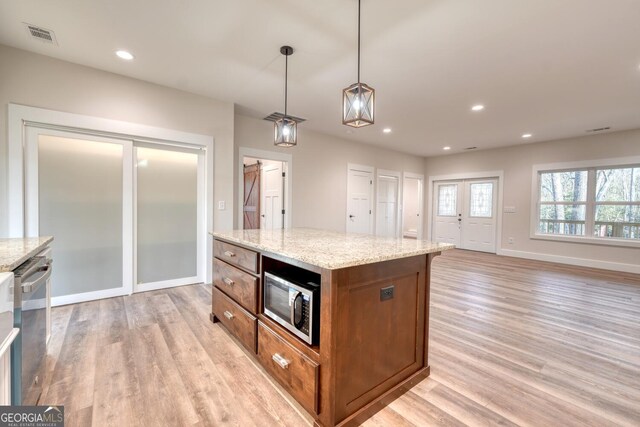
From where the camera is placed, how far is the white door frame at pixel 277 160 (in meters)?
4.55

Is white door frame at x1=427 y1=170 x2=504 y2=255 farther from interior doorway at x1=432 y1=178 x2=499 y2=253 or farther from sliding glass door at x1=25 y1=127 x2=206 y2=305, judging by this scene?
sliding glass door at x1=25 y1=127 x2=206 y2=305

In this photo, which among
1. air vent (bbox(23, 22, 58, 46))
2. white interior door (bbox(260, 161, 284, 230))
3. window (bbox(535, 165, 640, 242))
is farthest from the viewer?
white interior door (bbox(260, 161, 284, 230))

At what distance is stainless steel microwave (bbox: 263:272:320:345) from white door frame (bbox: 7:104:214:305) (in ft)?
8.17

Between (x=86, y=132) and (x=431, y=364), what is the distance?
411cm

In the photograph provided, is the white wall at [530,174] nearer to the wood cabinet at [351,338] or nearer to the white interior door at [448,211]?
the white interior door at [448,211]

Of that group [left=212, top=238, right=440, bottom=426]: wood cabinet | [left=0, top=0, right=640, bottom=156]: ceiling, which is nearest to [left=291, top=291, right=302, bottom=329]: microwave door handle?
[left=212, top=238, right=440, bottom=426]: wood cabinet

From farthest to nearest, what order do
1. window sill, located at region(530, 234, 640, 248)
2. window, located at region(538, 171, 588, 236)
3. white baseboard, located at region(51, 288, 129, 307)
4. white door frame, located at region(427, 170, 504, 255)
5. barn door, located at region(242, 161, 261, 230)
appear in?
white door frame, located at region(427, 170, 504, 255)
barn door, located at region(242, 161, 261, 230)
window, located at region(538, 171, 588, 236)
window sill, located at region(530, 234, 640, 248)
white baseboard, located at region(51, 288, 129, 307)

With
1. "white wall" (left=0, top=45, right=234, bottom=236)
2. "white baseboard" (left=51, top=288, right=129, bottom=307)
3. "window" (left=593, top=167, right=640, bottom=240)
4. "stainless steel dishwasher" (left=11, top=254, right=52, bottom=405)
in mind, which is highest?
"white wall" (left=0, top=45, right=234, bottom=236)

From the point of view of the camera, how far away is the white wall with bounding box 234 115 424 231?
479 cm

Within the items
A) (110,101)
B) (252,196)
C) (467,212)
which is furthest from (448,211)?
(110,101)

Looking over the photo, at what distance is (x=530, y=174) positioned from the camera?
6.15 meters

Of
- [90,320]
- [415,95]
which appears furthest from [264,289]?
[415,95]

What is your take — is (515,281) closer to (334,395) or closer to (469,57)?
(469,57)

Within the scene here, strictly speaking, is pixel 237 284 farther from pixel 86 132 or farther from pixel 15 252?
pixel 86 132
